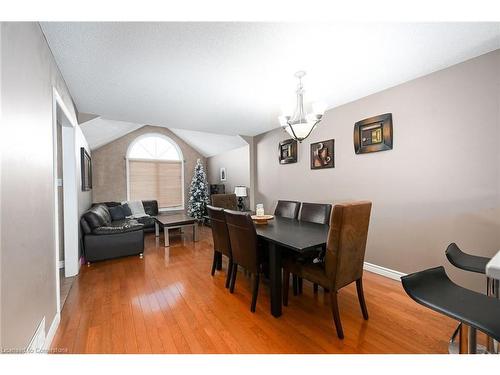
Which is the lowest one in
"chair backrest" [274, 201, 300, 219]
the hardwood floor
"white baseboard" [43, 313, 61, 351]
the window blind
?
the hardwood floor

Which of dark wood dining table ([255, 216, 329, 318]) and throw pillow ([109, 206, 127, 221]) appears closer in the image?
dark wood dining table ([255, 216, 329, 318])

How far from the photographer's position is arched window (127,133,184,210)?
6.19 meters

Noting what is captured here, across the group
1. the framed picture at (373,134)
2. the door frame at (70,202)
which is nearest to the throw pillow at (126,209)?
the door frame at (70,202)

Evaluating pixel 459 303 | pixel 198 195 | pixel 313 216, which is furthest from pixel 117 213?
pixel 459 303

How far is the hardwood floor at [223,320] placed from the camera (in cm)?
151

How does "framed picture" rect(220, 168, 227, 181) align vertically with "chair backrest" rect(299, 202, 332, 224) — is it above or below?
above

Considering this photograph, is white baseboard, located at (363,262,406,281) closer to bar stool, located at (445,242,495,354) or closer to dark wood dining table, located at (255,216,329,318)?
bar stool, located at (445,242,495,354)

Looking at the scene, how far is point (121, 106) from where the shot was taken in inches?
122

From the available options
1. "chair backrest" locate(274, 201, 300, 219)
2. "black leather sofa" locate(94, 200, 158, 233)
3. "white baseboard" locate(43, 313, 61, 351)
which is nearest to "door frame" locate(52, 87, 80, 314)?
"white baseboard" locate(43, 313, 61, 351)

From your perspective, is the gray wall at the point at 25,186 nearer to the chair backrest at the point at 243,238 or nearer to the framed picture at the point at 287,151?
the chair backrest at the point at 243,238

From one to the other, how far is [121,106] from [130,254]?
2348mm

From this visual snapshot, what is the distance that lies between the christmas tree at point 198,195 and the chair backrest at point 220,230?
388cm

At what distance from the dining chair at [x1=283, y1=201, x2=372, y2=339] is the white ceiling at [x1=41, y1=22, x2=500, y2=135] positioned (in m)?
1.36
